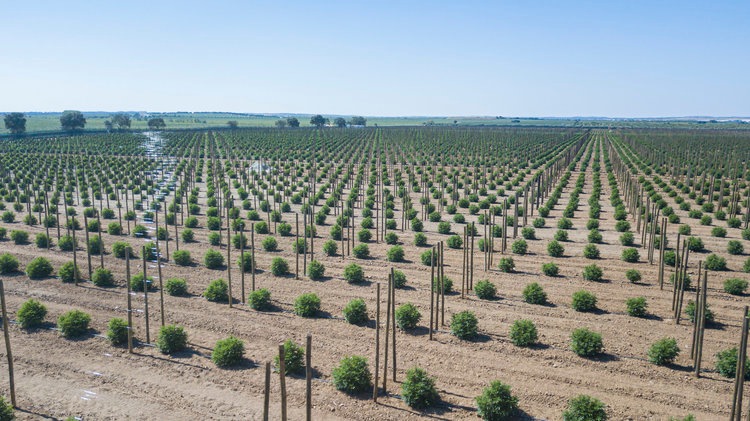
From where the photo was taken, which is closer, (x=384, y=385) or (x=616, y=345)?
(x=384, y=385)

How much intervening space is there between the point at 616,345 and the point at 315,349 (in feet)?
24.8

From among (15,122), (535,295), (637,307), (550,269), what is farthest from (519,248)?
(15,122)

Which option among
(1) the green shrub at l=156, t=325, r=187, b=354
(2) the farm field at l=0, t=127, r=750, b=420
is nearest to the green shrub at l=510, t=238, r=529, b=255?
(2) the farm field at l=0, t=127, r=750, b=420

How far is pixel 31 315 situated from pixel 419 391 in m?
10.6

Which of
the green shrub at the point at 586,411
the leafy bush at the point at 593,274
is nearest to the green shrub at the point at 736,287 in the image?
the leafy bush at the point at 593,274

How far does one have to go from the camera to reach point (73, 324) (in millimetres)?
13938

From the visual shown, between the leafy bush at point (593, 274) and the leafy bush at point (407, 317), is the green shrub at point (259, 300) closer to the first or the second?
the leafy bush at point (407, 317)

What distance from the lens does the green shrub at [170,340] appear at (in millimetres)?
13133

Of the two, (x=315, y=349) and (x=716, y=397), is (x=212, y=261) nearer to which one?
(x=315, y=349)

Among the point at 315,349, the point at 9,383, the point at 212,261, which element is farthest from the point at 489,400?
the point at 212,261

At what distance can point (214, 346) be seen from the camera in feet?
44.7

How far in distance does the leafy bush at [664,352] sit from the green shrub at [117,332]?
12.6m

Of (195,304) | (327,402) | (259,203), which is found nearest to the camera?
(327,402)

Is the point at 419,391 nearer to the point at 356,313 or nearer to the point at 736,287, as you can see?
the point at 356,313
